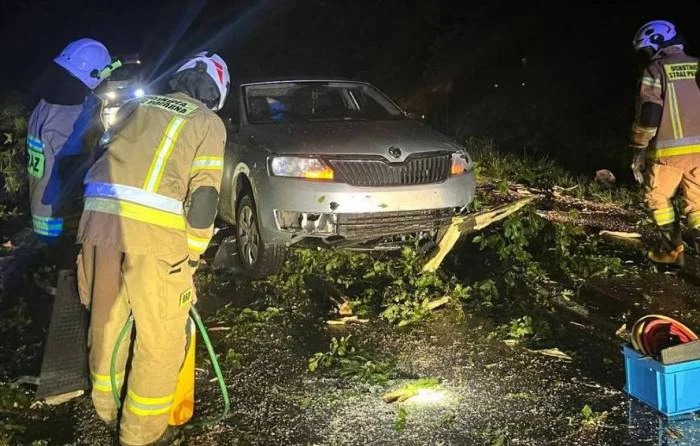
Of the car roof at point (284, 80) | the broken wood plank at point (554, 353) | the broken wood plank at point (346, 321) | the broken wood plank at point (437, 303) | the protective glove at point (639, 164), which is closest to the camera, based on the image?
the broken wood plank at point (554, 353)

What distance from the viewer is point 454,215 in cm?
579

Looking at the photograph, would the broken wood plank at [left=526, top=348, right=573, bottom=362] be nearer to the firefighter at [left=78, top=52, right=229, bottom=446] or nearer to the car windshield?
the firefighter at [left=78, top=52, right=229, bottom=446]

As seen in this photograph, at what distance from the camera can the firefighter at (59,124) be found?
4.58 meters

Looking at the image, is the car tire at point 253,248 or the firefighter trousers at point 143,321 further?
the car tire at point 253,248

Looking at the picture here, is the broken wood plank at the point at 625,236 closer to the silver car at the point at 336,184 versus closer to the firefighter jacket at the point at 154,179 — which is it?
the silver car at the point at 336,184

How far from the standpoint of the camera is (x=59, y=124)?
459 cm

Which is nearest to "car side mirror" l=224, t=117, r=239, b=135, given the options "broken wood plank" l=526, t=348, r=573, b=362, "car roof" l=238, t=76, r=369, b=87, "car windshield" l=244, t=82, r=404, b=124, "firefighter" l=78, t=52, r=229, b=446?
"car windshield" l=244, t=82, r=404, b=124

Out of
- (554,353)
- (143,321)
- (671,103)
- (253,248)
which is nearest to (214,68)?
(143,321)

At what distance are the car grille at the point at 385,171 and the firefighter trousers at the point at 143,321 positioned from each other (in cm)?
209

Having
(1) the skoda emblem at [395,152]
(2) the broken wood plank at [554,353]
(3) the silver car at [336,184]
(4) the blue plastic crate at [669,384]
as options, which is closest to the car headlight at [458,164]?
(3) the silver car at [336,184]

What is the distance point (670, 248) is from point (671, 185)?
540 millimetres

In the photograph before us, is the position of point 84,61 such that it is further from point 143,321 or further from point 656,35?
point 656,35

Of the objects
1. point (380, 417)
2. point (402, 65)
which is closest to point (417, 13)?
point (402, 65)

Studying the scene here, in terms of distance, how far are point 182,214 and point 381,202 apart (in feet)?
7.26
